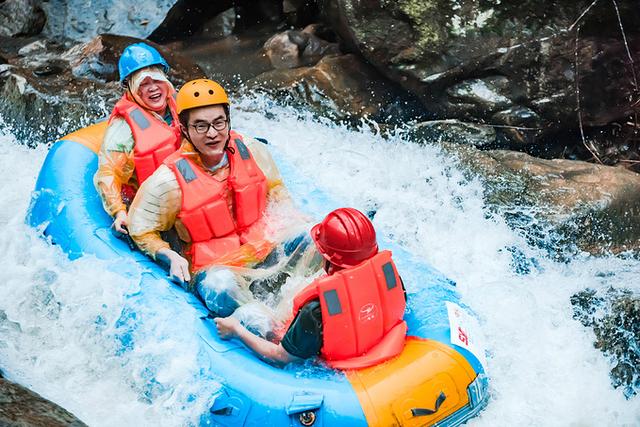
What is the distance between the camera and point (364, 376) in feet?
12.3

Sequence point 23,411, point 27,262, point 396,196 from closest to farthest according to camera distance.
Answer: point 23,411 → point 27,262 → point 396,196

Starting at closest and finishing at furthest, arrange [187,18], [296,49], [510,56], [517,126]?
[510,56]
[517,126]
[296,49]
[187,18]

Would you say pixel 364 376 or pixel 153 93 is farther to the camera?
pixel 153 93

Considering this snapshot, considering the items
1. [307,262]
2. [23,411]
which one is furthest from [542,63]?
[23,411]

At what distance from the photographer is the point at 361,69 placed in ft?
25.2

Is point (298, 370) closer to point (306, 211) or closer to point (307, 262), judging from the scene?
point (307, 262)

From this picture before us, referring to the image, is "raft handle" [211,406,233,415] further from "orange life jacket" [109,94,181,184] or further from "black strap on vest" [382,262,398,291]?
"orange life jacket" [109,94,181,184]

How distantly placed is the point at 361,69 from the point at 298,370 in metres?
4.43

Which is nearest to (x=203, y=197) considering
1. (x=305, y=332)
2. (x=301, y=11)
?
(x=305, y=332)

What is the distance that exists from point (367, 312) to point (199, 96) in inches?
56.3

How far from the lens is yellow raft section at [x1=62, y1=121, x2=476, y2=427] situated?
3631 millimetres

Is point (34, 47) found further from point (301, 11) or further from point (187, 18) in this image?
point (301, 11)

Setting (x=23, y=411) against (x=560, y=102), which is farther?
(x=560, y=102)

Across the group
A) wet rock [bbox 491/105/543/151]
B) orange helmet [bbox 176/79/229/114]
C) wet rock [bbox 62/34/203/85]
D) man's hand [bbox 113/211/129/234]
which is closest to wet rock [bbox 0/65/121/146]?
wet rock [bbox 62/34/203/85]
